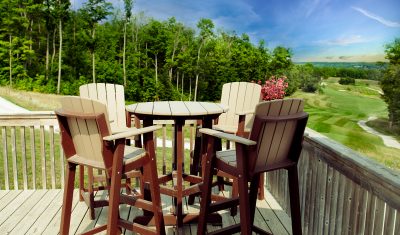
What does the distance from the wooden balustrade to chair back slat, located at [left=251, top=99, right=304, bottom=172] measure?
339 millimetres

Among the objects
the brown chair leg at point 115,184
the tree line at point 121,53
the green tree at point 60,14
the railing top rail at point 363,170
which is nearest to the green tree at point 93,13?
the tree line at point 121,53

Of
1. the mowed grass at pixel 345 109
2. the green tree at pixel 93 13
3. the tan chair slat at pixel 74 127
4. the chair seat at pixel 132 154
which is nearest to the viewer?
the tan chair slat at pixel 74 127

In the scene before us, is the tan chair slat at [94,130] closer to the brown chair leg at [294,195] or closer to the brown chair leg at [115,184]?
the brown chair leg at [115,184]

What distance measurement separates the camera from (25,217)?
3.24m

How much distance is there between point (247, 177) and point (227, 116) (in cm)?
185

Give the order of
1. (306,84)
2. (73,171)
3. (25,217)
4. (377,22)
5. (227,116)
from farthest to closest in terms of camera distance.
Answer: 1. (377,22)
2. (306,84)
3. (227,116)
4. (25,217)
5. (73,171)

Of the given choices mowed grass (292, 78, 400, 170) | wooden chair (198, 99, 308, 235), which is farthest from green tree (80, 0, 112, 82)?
wooden chair (198, 99, 308, 235)

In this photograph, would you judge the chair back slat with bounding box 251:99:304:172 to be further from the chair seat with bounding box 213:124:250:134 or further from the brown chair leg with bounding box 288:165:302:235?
the chair seat with bounding box 213:124:250:134

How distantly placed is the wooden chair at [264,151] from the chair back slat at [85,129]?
0.69 m

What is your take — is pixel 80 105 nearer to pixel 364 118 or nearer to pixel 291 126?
pixel 291 126

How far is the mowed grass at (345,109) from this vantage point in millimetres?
25844

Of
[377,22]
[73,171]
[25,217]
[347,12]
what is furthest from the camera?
[347,12]

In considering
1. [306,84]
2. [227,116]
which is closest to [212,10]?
[306,84]

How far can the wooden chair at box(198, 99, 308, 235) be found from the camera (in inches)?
79.2
